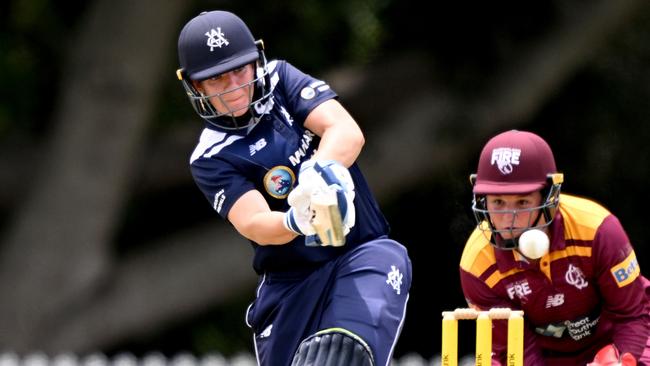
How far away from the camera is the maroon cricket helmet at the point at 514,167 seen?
217 inches

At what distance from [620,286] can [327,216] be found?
1226mm

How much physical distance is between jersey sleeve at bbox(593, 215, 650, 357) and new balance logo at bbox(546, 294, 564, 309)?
0.48ft

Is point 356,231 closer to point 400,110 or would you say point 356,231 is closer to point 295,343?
point 295,343

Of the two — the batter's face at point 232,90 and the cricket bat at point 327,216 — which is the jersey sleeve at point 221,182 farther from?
the cricket bat at point 327,216

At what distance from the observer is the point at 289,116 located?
5.48 meters

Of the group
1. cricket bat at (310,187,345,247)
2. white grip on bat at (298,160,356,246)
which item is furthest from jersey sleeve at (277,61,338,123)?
cricket bat at (310,187,345,247)

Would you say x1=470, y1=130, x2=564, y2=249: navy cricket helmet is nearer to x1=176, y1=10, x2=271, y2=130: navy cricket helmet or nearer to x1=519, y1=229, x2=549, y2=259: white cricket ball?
x1=519, y1=229, x2=549, y2=259: white cricket ball

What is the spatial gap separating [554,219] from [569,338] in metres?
0.48

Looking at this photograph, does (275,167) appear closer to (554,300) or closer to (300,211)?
(300,211)

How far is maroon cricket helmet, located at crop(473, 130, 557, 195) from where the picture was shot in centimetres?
552

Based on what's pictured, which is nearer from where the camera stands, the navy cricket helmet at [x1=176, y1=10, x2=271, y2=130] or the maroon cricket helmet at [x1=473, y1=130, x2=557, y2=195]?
the navy cricket helmet at [x1=176, y1=10, x2=271, y2=130]

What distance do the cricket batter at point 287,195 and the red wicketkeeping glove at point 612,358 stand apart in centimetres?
70

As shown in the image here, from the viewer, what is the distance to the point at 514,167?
217 inches

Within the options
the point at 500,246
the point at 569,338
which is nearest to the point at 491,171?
the point at 500,246
